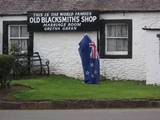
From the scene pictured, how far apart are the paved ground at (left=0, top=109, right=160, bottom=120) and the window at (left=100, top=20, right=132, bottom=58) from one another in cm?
843

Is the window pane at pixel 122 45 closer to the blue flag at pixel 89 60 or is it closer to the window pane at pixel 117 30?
the window pane at pixel 117 30

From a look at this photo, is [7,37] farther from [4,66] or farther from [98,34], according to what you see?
[4,66]

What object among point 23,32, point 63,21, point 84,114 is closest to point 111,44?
point 63,21

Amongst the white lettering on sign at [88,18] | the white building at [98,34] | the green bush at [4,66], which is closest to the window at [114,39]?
the white building at [98,34]

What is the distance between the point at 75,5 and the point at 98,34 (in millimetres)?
1662

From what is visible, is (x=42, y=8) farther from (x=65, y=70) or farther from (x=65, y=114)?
(x=65, y=114)

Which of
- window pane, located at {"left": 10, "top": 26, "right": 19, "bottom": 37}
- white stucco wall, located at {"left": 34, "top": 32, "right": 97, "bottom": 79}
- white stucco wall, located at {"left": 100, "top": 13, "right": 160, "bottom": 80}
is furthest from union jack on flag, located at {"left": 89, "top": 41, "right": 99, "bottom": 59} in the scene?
window pane, located at {"left": 10, "top": 26, "right": 19, "bottom": 37}

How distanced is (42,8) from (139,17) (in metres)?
4.32

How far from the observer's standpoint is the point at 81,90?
2023 cm

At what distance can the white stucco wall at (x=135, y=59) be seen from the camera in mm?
24609

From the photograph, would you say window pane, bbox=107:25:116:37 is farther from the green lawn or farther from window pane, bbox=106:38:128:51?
the green lawn

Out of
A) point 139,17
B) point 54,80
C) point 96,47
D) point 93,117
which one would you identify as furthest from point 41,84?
point 93,117

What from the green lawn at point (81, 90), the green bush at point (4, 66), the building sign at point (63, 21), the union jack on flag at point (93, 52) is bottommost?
the green lawn at point (81, 90)

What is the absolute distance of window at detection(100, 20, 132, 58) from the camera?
25.2 metres
